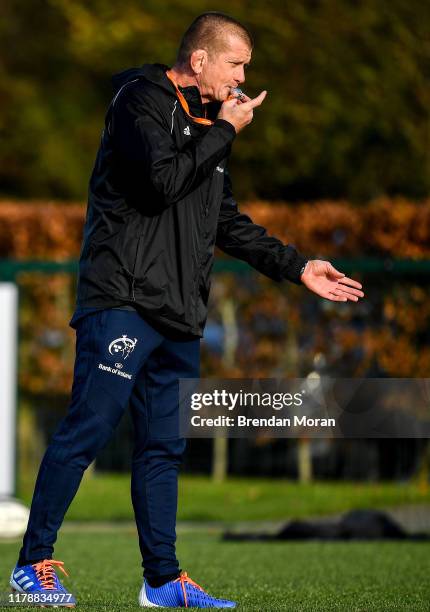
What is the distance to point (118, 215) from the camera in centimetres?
461

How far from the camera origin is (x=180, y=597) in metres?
4.77

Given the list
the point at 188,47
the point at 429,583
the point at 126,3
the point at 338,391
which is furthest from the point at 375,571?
the point at 126,3

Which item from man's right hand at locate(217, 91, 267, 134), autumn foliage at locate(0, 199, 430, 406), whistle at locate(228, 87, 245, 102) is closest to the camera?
man's right hand at locate(217, 91, 267, 134)

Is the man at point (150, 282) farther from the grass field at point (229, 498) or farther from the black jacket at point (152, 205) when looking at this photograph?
the grass field at point (229, 498)

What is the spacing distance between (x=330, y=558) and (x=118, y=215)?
3262 millimetres

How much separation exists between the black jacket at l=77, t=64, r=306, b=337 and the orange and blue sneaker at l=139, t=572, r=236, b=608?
0.91 meters

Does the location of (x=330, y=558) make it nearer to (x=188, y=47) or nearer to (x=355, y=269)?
(x=355, y=269)

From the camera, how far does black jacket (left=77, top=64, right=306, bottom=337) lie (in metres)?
4.51

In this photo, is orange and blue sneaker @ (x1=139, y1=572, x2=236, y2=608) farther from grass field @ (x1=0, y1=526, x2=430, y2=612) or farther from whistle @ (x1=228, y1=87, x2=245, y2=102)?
whistle @ (x1=228, y1=87, x2=245, y2=102)

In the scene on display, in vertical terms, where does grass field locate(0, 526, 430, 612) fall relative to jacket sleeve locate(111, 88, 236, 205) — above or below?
below

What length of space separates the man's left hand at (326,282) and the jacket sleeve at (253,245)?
0.04m

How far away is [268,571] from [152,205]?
258 centimetres

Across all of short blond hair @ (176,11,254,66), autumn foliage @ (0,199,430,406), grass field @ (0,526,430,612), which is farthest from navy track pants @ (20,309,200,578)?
autumn foliage @ (0,199,430,406)

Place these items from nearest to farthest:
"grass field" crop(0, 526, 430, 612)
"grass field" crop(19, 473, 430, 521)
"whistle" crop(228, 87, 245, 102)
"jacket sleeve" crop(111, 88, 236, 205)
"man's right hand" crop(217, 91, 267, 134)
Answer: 1. "jacket sleeve" crop(111, 88, 236, 205)
2. "man's right hand" crop(217, 91, 267, 134)
3. "whistle" crop(228, 87, 245, 102)
4. "grass field" crop(0, 526, 430, 612)
5. "grass field" crop(19, 473, 430, 521)
